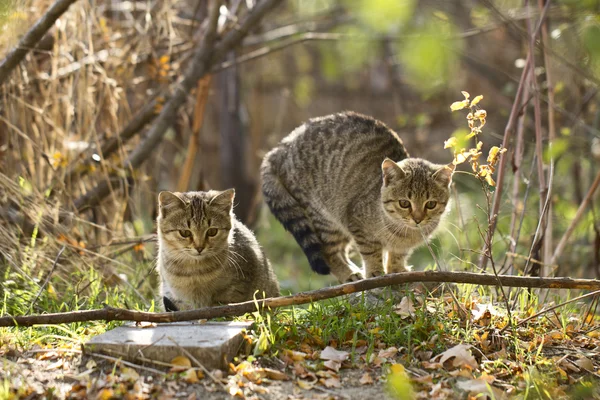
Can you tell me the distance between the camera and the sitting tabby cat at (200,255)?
3787 millimetres

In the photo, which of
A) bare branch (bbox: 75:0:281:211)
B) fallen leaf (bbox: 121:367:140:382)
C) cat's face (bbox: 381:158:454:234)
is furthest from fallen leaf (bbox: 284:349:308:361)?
bare branch (bbox: 75:0:281:211)

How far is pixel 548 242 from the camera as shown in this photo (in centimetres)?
442

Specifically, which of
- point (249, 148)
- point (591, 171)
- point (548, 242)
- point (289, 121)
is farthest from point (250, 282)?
point (289, 121)

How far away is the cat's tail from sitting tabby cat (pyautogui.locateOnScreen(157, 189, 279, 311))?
0.77 m

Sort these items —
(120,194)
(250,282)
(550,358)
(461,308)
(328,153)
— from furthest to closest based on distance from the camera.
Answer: (120,194), (328,153), (250,282), (461,308), (550,358)

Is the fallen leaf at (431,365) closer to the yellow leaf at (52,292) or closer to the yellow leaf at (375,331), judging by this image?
the yellow leaf at (375,331)

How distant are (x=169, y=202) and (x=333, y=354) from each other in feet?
4.69

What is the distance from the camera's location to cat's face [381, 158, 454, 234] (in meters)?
4.21

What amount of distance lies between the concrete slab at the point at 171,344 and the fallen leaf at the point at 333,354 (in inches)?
16.0

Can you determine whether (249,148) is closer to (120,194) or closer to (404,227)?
(120,194)

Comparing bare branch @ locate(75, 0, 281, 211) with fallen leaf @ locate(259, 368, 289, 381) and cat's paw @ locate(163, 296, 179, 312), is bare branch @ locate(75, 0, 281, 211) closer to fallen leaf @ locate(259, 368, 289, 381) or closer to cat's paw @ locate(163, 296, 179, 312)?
cat's paw @ locate(163, 296, 179, 312)

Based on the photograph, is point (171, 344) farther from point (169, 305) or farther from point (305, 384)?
point (169, 305)

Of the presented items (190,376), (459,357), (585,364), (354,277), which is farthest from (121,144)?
(585,364)

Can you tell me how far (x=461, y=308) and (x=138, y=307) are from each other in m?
1.94
